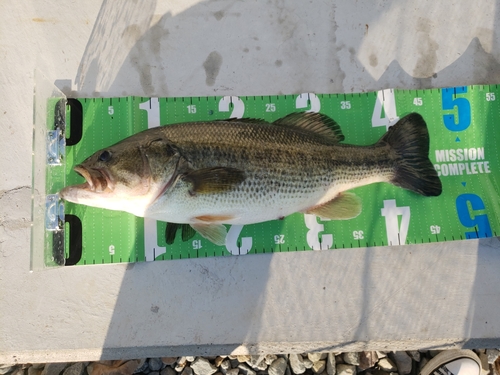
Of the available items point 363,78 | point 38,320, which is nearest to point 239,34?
point 363,78

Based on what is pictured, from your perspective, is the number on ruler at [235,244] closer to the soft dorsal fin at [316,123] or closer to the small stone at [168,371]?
the soft dorsal fin at [316,123]

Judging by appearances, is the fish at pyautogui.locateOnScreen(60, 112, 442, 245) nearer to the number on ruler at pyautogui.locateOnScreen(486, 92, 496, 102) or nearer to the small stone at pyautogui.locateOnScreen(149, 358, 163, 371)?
the number on ruler at pyautogui.locateOnScreen(486, 92, 496, 102)

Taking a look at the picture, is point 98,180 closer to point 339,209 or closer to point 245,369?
point 339,209

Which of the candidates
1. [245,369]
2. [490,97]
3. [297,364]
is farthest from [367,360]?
[490,97]

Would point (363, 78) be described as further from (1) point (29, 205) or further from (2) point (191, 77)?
(1) point (29, 205)

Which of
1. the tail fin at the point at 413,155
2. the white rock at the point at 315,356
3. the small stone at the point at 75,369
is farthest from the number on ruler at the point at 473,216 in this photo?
the small stone at the point at 75,369

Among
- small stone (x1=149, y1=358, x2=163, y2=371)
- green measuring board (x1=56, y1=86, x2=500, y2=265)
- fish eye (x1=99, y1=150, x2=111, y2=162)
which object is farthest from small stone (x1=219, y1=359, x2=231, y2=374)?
fish eye (x1=99, y1=150, x2=111, y2=162)
